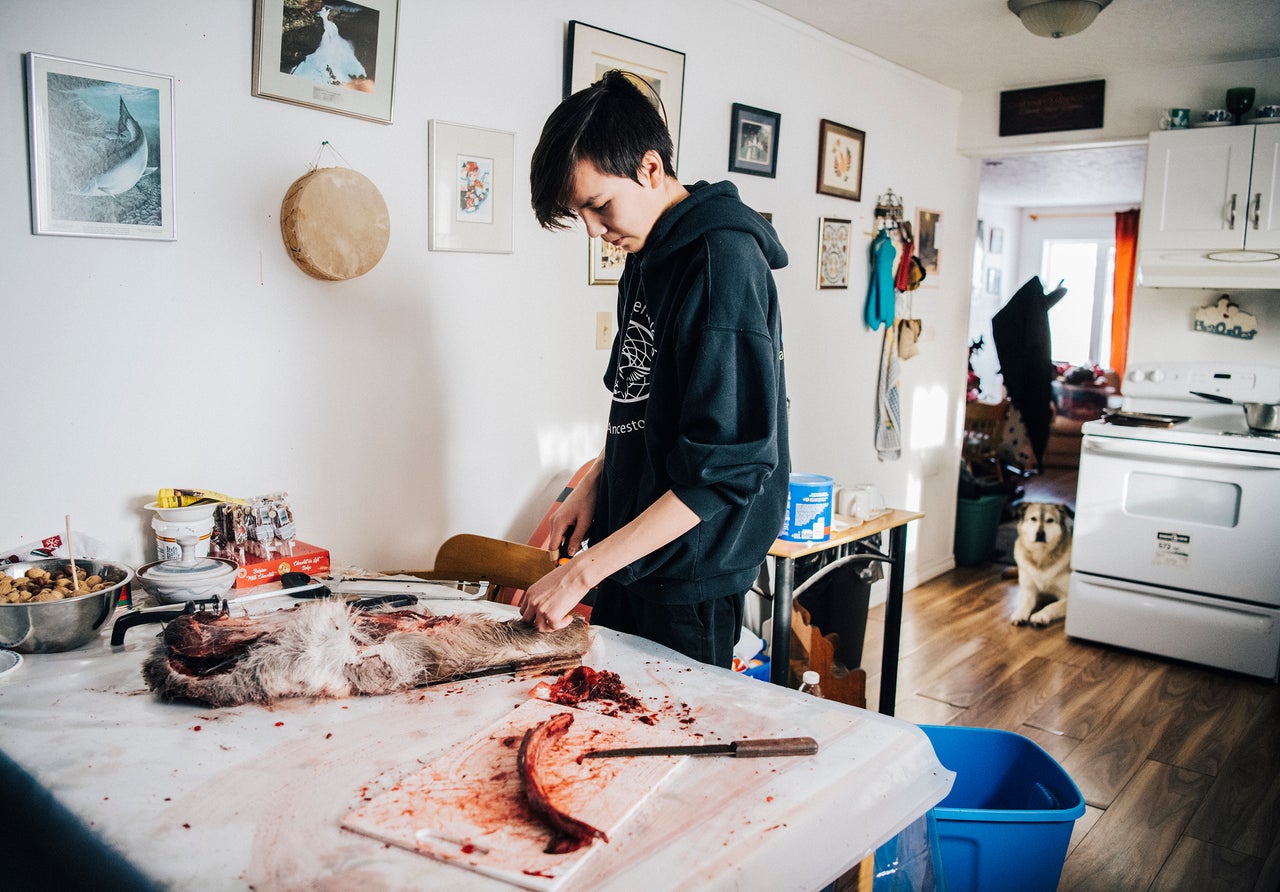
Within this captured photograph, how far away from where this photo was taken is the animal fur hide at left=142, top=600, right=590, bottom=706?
3.61 feet

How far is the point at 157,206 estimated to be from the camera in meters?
1.67

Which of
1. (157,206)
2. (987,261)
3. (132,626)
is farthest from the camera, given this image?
(987,261)

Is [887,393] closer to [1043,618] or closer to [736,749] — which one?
[1043,618]

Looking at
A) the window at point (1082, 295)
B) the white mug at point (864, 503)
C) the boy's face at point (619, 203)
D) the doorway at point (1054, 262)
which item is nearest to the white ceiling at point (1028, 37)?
the white mug at point (864, 503)

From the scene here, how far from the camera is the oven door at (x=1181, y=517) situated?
328cm

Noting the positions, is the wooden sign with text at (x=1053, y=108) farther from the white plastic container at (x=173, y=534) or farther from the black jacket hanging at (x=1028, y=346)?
the white plastic container at (x=173, y=534)

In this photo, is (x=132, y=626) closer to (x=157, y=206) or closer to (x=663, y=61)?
(x=157, y=206)

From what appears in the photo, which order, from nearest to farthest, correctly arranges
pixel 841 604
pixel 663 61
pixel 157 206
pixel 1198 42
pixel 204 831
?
pixel 204 831 → pixel 157 206 → pixel 663 61 → pixel 841 604 → pixel 1198 42

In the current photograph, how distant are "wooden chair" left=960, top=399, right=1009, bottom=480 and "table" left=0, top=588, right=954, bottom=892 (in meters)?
4.75

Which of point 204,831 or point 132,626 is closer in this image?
point 204,831

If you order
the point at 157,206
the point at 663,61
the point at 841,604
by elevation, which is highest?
the point at 663,61

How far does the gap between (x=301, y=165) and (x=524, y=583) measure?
3.31 feet

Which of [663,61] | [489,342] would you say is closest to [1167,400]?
[663,61]

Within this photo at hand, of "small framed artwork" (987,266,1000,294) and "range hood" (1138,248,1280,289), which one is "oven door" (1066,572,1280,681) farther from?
"small framed artwork" (987,266,1000,294)
